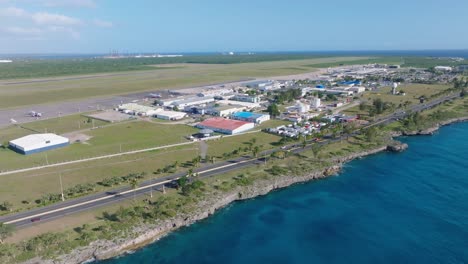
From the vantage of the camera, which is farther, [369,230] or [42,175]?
[42,175]

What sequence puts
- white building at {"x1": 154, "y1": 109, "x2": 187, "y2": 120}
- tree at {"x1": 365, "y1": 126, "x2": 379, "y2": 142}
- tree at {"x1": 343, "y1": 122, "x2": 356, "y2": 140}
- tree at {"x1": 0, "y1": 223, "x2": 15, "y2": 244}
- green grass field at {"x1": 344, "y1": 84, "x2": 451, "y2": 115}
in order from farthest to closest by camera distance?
green grass field at {"x1": 344, "y1": 84, "x2": 451, "y2": 115} < white building at {"x1": 154, "y1": 109, "x2": 187, "y2": 120} < tree at {"x1": 343, "y1": 122, "x2": 356, "y2": 140} < tree at {"x1": 365, "y1": 126, "x2": 379, "y2": 142} < tree at {"x1": 0, "y1": 223, "x2": 15, "y2": 244}

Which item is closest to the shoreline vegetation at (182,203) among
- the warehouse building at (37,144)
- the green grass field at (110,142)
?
the green grass field at (110,142)

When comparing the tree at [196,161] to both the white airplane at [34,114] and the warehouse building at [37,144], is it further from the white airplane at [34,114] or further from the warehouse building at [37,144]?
the white airplane at [34,114]

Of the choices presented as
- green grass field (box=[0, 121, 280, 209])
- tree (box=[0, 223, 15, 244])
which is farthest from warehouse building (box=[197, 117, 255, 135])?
tree (box=[0, 223, 15, 244])

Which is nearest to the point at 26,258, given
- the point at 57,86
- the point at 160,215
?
the point at 160,215

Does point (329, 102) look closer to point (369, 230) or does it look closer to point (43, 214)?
point (369, 230)

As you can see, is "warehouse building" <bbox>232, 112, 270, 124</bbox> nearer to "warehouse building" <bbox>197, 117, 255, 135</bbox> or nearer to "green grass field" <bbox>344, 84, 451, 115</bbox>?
"warehouse building" <bbox>197, 117, 255, 135</bbox>
